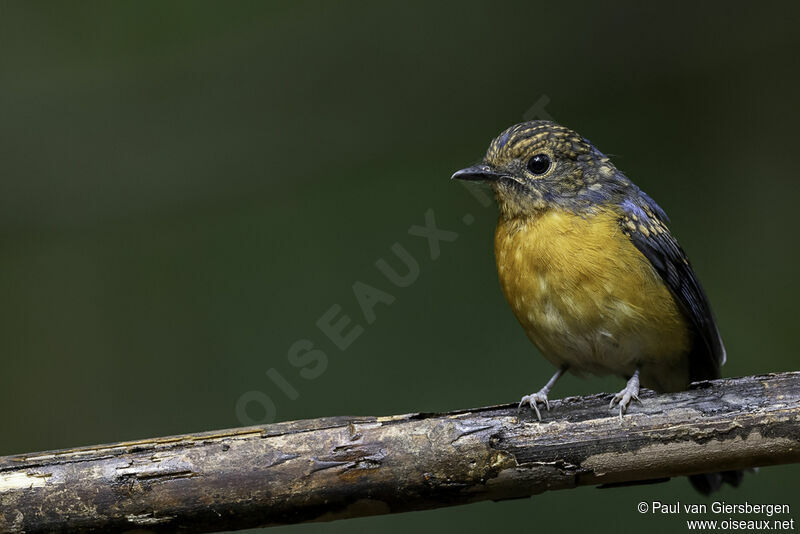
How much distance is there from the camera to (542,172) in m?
4.32

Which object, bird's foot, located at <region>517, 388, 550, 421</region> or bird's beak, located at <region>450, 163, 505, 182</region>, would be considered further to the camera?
bird's beak, located at <region>450, 163, 505, 182</region>

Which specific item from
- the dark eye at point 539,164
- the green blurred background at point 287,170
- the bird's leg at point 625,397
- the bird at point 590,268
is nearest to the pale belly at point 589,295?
the bird at point 590,268

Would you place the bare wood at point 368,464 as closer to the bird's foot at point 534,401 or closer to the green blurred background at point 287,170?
the bird's foot at point 534,401

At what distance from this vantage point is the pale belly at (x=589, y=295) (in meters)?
3.91

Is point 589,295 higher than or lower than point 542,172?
lower

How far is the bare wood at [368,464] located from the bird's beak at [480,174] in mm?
1465

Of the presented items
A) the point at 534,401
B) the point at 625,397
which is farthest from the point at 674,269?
the point at 534,401

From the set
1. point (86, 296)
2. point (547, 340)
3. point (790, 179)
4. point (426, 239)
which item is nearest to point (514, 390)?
point (426, 239)

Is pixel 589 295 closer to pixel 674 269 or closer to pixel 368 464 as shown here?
pixel 674 269

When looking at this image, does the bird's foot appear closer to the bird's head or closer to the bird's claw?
the bird's claw

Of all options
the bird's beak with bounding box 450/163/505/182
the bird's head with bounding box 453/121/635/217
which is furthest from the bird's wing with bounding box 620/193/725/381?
the bird's beak with bounding box 450/163/505/182

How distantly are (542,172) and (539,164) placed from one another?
0.14ft

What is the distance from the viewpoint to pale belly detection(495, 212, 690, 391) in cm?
391

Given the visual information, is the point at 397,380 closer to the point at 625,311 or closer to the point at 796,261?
the point at 625,311
